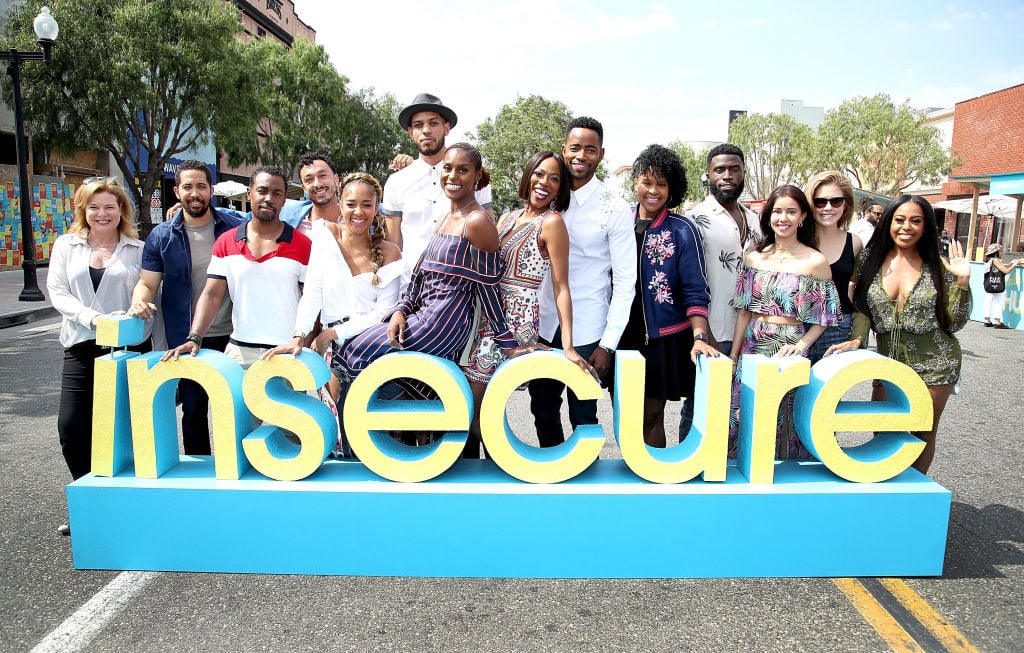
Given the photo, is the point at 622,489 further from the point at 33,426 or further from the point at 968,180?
the point at 968,180

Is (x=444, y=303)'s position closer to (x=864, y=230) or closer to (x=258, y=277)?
(x=258, y=277)

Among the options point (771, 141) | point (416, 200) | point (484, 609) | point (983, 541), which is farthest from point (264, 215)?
point (771, 141)

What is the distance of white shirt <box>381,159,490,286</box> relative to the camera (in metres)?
4.22

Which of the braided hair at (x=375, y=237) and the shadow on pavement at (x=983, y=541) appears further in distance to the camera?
the braided hair at (x=375, y=237)

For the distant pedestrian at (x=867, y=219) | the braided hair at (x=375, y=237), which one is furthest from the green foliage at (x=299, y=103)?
the braided hair at (x=375, y=237)

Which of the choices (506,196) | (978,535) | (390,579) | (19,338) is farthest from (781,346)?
(506,196)

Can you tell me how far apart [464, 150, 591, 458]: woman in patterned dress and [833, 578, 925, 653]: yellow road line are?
1.55 metres

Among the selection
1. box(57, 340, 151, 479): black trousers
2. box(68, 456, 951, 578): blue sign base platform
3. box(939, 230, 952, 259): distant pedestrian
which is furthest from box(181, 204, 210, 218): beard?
box(939, 230, 952, 259): distant pedestrian

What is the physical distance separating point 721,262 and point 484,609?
2.28 meters

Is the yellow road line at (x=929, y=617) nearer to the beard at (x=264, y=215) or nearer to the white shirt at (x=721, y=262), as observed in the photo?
the white shirt at (x=721, y=262)

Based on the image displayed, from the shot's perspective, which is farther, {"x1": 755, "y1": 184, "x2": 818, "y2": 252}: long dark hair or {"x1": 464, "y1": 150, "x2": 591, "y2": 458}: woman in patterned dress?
{"x1": 755, "y1": 184, "x2": 818, "y2": 252}: long dark hair

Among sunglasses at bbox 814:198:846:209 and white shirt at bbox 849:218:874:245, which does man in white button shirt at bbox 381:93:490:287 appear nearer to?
sunglasses at bbox 814:198:846:209

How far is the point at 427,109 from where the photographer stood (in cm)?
433

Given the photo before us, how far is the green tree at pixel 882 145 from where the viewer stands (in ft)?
101
